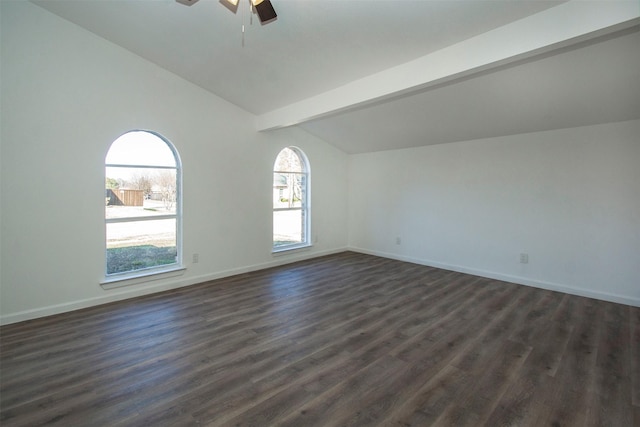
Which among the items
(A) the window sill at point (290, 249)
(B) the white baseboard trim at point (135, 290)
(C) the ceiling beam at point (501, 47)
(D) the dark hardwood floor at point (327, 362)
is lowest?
(D) the dark hardwood floor at point (327, 362)

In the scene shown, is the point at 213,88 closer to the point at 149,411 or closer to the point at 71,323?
the point at 71,323

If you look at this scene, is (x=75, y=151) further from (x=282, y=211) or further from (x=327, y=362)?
(x=327, y=362)

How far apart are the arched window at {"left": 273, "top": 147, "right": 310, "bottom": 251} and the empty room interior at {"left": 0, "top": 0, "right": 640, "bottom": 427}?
0.09 meters

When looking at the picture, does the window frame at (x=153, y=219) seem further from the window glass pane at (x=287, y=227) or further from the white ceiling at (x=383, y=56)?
the window glass pane at (x=287, y=227)

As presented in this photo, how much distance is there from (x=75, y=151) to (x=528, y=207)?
5.78 metres

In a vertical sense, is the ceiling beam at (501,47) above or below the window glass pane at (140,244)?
above

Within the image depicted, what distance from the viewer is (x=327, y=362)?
7.84 feet

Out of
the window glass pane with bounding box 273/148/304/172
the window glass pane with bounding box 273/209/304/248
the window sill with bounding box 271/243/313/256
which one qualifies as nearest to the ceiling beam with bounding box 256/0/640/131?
the window glass pane with bounding box 273/148/304/172

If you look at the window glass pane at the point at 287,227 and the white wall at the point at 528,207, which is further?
the window glass pane at the point at 287,227

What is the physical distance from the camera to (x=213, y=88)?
4.30 m

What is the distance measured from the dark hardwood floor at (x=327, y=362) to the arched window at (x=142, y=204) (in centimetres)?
55

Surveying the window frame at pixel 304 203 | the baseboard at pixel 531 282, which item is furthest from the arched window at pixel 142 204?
the baseboard at pixel 531 282

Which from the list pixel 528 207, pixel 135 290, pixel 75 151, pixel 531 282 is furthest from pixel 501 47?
pixel 135 290

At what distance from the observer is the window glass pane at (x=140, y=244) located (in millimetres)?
3750
